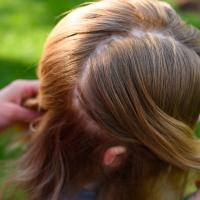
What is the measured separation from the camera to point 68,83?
1.62m

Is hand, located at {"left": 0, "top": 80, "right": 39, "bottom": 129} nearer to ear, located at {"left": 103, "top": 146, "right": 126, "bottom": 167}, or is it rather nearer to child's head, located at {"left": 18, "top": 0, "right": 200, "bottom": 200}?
child's head, located at {"left": 18, "top": 0, "right": 200, "bottom": 200}

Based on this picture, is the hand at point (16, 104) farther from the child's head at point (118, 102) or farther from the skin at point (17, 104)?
the child's head at point (118, 102)

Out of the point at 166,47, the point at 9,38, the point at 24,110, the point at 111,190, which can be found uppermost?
the point at 166,47

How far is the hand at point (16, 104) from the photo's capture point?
191cm

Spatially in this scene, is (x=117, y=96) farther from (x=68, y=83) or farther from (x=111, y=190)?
(x=111, y=190)

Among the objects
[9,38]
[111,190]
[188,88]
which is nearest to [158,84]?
[188,88]

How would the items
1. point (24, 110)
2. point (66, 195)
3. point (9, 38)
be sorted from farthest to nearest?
point (9, 38)
point (24, 110)
point (66, 195)

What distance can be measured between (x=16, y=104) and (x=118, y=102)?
1.54 ft

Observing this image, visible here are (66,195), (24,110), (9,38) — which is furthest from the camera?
(9,38)

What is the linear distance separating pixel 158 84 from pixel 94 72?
6.0 inches

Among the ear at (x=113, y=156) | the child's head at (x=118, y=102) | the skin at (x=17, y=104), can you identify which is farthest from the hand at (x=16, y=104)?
the ear at (x=113, y=156)

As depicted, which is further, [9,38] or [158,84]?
[9,38]

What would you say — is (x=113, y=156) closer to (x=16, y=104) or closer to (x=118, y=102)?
(x=118, y=102)

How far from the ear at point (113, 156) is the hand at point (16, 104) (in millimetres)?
294
